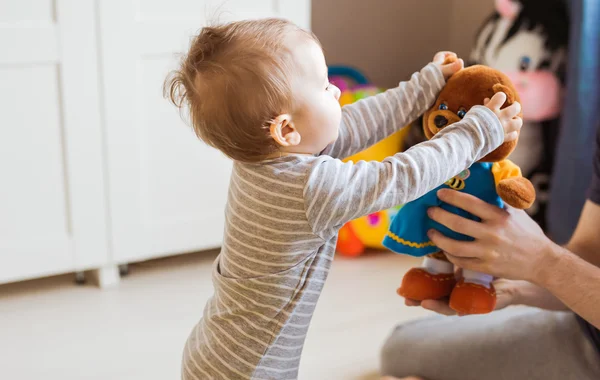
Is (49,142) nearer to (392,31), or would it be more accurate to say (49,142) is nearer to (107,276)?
(107,276)

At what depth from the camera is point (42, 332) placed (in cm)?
180

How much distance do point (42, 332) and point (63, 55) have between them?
0.65 m

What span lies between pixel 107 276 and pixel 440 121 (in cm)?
125

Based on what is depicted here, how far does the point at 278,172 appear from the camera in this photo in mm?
965

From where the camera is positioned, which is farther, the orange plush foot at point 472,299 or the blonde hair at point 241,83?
the orange plush foot at point 472,299

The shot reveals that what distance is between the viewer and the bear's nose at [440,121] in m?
1.06

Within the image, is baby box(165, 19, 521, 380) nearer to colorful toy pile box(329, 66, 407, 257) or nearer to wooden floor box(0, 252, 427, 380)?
wooden floor box(0, 252, 427, 380)

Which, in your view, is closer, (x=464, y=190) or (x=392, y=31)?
(x=464, y=190)

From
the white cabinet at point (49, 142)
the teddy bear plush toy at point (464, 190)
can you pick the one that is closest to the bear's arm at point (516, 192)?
the teddy bear plush toy at point (464, 190)

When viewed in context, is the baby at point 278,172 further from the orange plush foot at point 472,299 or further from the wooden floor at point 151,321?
the wooden floor at point 151,321

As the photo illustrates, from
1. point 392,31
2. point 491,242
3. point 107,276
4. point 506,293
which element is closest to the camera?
point 491,242

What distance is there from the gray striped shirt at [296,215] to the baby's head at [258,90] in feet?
0.12

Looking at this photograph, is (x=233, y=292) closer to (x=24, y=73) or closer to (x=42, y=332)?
(x=42, y=332)

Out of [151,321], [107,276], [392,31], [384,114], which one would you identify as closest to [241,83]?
[384,114]
